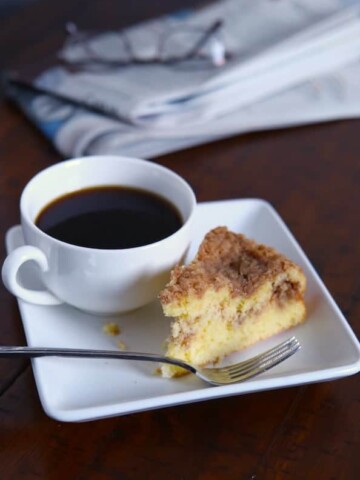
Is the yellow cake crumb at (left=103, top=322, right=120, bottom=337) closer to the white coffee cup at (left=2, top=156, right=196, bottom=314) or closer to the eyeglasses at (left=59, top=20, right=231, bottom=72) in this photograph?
the white coffee cup at (left=2, top=156, right=196, bottom=314)

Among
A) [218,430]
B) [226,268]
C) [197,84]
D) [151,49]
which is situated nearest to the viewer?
[218,430]

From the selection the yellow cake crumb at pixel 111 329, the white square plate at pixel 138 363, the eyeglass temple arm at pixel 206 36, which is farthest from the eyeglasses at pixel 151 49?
the yellow cake crumb at pixel 111 329

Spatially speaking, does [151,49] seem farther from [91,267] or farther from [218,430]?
[218,430]

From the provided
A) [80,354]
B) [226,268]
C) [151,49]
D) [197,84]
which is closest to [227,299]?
[226,268]

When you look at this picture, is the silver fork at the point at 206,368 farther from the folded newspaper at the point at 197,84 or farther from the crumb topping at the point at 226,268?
the folded newspaper at the point at 197,84

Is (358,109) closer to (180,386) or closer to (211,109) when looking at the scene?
(211,109)

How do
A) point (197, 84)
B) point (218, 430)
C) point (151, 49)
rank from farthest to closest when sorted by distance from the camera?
point (151, 49), point (197, 84), point (218, 430)

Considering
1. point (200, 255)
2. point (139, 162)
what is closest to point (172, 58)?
point (139, 162)
